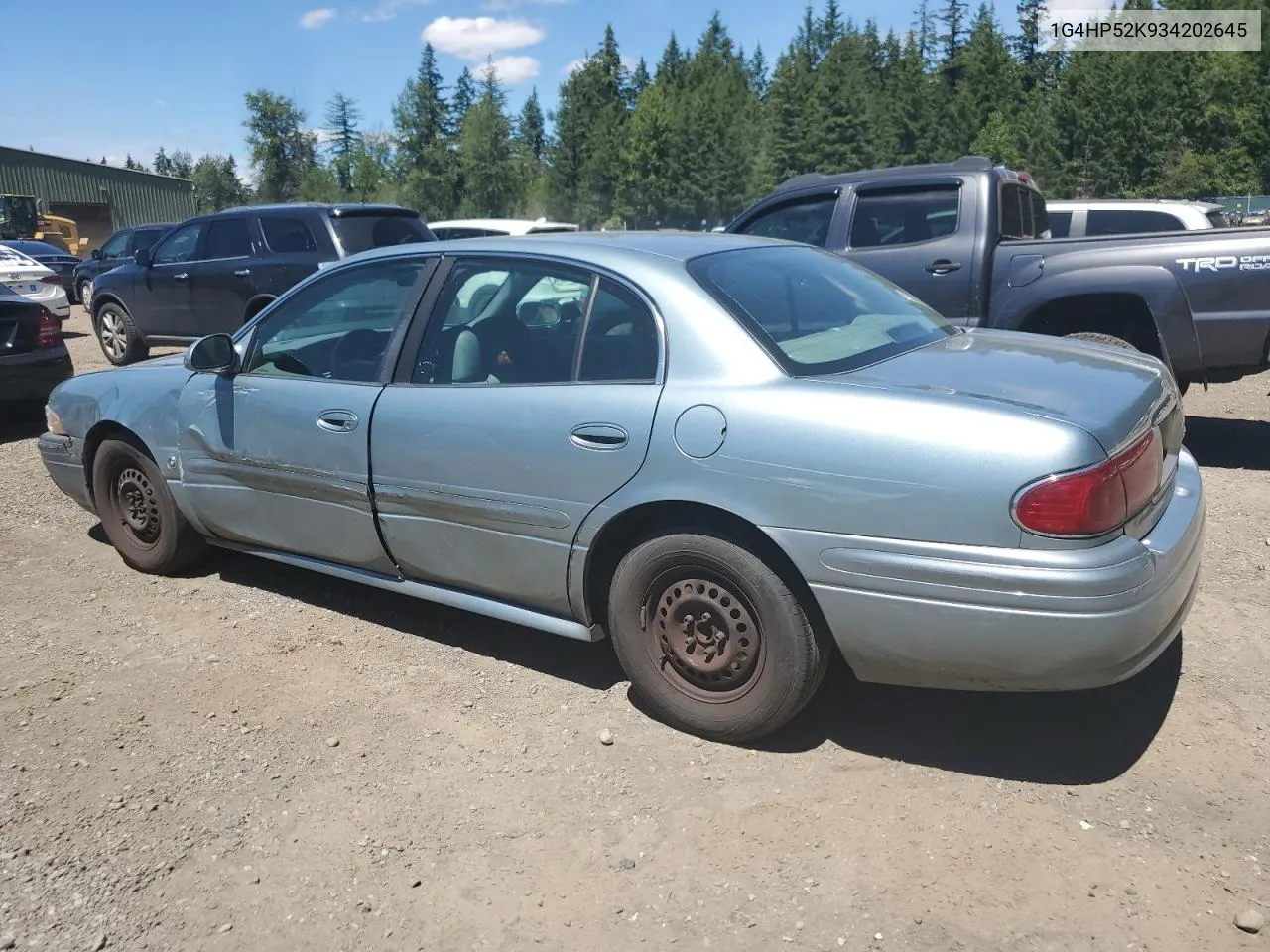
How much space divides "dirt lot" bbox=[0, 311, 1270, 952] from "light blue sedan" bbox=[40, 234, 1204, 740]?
1.08ft

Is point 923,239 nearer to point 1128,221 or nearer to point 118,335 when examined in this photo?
point 1128,221

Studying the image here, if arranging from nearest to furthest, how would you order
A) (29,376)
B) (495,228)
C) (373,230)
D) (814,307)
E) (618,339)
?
1. (618,339)
2. (814,307)
3. (29,376)
4. (373,230)
5. (495,228)

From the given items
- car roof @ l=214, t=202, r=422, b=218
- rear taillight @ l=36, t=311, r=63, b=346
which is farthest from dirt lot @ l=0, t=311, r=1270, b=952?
car roof @ l=214, t=202, r=422, b=218

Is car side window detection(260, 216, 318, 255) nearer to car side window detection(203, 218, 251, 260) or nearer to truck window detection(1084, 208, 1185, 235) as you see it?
car side window detection(203, 218, 251, 260)

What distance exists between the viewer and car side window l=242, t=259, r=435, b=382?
4.06 meters

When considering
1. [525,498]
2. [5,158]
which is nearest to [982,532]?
[525,498]

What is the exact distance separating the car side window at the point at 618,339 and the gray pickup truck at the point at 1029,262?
424 cm

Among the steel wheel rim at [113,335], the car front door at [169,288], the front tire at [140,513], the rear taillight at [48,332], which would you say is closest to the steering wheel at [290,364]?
the front tire at [140,513]

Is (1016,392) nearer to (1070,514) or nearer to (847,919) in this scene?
(1070,514)

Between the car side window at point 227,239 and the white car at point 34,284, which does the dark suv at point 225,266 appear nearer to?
the car side window at point 227,239

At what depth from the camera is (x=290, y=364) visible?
436 cm

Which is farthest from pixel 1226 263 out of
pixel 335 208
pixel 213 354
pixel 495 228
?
pixel 495 228

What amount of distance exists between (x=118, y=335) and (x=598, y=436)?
11448mm

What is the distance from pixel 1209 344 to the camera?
6.26 m
